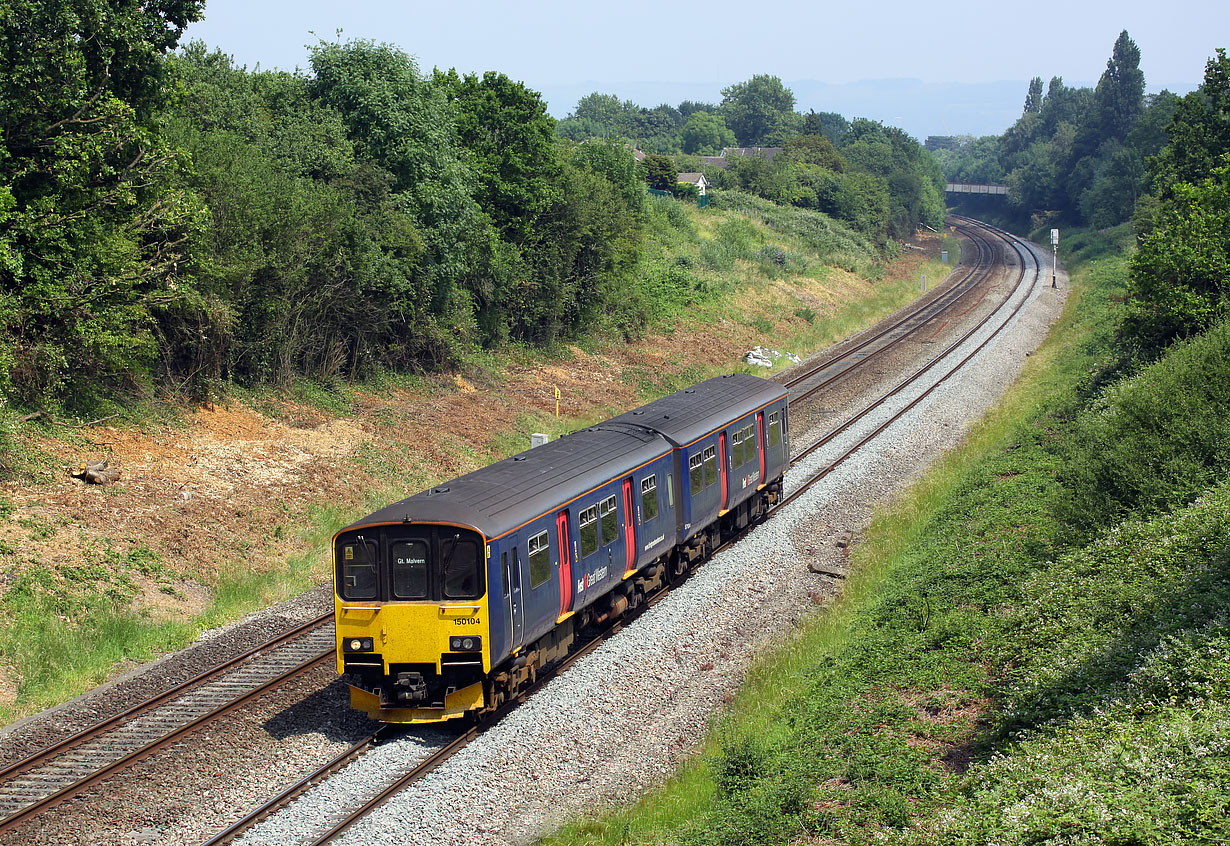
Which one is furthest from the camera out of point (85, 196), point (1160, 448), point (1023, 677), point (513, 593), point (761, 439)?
point (761, 439)

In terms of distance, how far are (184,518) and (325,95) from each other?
54.6 ft

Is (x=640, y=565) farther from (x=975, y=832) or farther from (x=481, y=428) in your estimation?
(x=481, y=428)

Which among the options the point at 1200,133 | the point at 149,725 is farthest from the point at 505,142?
the point at 1200,133

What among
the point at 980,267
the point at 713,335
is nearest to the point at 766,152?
the point at 980,267

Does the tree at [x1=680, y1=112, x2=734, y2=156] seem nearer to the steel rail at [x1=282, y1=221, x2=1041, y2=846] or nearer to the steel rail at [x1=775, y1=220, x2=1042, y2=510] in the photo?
the steel rail at [x1=775, y1=220, x2=1042, y2=510]

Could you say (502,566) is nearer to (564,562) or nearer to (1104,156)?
(564,562)

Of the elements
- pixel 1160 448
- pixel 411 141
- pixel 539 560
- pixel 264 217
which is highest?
pixel 411 141

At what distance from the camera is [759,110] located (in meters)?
178

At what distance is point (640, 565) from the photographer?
18625mm

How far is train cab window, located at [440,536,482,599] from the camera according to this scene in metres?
14.1

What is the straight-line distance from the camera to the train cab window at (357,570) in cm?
1446

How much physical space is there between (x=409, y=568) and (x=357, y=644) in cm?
126

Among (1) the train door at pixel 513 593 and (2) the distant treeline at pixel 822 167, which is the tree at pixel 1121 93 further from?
(1) the train door at pixel 513 593

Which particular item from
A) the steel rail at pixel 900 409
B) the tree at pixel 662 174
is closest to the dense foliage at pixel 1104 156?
the tree at pixel 662 174
